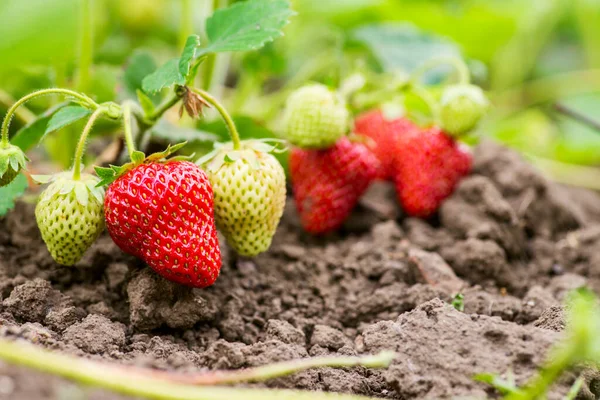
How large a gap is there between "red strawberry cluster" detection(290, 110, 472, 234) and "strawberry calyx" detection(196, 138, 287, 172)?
46cm

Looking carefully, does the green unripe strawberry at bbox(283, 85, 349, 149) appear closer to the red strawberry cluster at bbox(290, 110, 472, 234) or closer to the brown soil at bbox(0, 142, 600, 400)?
the red strawberry cluster at bbox(290, 110, 472, 234)

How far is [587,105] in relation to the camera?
365 centimetres

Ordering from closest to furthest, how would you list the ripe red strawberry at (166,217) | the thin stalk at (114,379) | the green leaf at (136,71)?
the thin stalk at (114,379) → the ripe red strawberry at (166,217) → the green leaf at (136,71)

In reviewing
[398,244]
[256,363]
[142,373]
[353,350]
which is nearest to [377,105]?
[398,244]

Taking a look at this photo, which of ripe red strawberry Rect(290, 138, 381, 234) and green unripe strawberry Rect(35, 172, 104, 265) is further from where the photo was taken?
ripe red strawberry Rect(290, 138, 381, 234)

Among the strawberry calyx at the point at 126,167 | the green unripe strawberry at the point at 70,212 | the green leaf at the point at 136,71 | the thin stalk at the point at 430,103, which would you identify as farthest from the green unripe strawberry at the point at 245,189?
the thin stalk at the point at 430,103

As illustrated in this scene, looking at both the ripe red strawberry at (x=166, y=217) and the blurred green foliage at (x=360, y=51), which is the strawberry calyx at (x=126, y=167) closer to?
the ripe red strawberry at (x=166, y=217)

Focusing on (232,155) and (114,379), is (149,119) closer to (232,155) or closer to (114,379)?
(232,155)

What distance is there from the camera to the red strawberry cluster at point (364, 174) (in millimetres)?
1975

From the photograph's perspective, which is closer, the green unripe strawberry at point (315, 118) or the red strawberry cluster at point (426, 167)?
the green unripe strawberry at point (315, 118)

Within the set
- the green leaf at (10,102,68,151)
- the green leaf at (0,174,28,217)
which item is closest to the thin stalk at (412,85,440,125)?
the green leaf at (10,102,68,151)

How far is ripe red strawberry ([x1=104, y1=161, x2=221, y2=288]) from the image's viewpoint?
1341 millimetres

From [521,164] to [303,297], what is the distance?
2.82 feet

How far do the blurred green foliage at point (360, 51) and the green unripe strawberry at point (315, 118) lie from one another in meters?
0.07
